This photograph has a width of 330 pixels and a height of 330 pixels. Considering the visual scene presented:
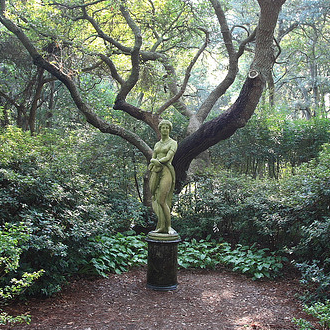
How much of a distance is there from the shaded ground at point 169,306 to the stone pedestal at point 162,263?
0.14 metres

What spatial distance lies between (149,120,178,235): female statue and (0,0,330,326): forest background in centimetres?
107

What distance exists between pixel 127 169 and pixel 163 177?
497 centimetres

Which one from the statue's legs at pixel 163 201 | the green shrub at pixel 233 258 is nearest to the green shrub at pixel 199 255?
the green shrub at pixel 233 258

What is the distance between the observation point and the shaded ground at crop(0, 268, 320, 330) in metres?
3.99

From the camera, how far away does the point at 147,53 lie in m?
10.4

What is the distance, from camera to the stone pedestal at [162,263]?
209 inches

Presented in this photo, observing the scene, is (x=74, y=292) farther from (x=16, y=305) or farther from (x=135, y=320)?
(x=135, y=320)

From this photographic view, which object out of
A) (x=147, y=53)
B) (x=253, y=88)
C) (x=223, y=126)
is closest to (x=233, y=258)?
(x=223, y=126)

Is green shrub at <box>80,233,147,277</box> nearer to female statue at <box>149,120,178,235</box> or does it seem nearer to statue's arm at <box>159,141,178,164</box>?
female statue at <box>149,120,178,235</box>

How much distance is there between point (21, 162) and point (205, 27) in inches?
299

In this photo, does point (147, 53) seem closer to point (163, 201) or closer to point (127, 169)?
point (127, 169)

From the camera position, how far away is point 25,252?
4352mm

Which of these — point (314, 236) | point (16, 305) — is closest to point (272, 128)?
point (314, 236)

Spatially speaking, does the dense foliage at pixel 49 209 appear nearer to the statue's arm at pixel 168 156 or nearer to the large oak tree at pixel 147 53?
the statue's arm at pixel 168 156
